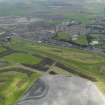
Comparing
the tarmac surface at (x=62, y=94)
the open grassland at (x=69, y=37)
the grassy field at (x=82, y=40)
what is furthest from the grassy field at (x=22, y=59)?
the open grassland at (x=69, y=37)

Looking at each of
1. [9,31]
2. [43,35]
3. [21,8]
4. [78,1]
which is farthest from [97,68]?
[78,1]

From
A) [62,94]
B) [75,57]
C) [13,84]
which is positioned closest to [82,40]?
[75,57]

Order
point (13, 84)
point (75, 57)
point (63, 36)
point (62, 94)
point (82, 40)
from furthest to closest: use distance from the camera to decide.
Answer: point (63, 36) → point (82, 40) → point (75, 57) → point (13, 84) → point (62, 94)

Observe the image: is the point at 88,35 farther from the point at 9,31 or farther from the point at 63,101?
the point at 63,101

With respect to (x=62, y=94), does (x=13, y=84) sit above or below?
below

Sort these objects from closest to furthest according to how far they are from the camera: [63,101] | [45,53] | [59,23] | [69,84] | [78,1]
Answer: [63,101], [69,84], [45,53], [59,23], [78,1]

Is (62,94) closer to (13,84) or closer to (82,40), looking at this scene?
(13,84)

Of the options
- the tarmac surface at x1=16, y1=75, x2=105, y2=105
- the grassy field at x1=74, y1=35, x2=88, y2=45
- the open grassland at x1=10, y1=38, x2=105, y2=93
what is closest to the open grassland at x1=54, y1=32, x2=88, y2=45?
the grassy field at x1=74, y1=35, x2=88, y2=45
